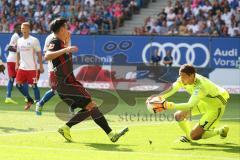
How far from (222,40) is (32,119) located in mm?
11732

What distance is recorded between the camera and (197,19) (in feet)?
101

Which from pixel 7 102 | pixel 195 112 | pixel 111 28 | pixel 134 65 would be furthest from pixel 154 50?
pixel 195 112

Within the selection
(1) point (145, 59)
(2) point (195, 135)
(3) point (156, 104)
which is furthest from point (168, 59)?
(3) point (156, 104)

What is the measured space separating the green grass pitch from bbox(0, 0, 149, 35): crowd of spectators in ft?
48.0

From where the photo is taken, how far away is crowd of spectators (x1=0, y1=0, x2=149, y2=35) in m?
33.7

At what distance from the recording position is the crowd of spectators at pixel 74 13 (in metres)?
33.7

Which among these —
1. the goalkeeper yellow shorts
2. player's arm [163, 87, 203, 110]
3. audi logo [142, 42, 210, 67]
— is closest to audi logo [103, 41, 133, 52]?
audi logo [142, 42, 210, 67]

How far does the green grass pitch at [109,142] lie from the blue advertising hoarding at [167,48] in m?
8.09

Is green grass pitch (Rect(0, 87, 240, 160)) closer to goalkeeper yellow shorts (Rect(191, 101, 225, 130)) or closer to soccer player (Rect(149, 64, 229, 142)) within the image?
soccer player (Rect(149, 64, 229, 142))

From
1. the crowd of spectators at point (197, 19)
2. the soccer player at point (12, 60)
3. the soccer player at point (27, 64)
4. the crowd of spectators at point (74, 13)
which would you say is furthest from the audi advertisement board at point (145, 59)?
the soccer player at point (27, 64)

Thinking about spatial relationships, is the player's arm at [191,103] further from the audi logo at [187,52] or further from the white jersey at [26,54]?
the audi logo at [187,52]

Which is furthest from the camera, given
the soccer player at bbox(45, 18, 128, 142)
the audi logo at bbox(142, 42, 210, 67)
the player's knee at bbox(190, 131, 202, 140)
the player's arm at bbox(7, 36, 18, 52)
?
the audi logo at bbox(142, 42, 210, 67)

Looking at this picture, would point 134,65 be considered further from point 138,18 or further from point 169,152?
point 169,152

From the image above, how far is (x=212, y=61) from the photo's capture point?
2725cm
